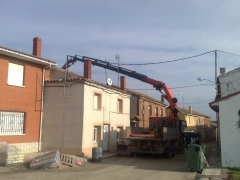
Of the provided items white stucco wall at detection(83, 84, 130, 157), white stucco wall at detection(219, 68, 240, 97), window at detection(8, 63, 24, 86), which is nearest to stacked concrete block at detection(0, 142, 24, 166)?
window at detection(8, 63, 24, 86)

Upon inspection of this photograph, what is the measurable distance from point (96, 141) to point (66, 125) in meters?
2.99

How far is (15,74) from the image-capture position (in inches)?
741

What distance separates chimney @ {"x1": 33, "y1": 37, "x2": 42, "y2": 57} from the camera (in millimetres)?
21781

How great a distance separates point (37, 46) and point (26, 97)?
434 centimetres

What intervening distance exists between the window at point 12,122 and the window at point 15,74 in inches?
74.9

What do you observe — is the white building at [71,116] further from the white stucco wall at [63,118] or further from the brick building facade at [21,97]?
the brick building facade at [21,97]

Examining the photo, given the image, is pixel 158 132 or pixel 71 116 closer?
pixel 71 116

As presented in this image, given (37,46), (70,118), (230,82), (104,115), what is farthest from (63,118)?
(230,82)

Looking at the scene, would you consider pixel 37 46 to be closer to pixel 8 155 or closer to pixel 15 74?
pixel 15 74

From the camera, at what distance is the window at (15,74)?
1850 cm

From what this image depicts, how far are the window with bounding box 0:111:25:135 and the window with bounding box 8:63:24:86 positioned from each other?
190 cm

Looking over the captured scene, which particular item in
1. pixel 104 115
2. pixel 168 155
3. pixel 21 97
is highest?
pixel 21 97


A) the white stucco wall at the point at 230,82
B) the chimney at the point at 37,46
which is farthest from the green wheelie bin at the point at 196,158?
the chimney at the point at 37,46

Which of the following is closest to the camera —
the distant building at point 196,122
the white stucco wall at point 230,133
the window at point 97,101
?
the white stucco wall at point 230,133
